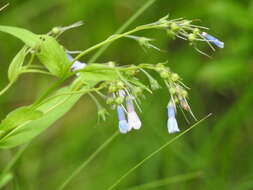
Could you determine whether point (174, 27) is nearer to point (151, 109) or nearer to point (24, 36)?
point (24, 36)

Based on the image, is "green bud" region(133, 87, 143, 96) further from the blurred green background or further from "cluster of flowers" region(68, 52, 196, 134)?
the blurred green background

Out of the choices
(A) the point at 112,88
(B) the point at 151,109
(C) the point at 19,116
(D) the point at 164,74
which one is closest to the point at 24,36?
(C) the point at 19,116

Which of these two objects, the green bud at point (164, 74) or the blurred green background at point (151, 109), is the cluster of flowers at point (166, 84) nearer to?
the green bud at point (164, 74)

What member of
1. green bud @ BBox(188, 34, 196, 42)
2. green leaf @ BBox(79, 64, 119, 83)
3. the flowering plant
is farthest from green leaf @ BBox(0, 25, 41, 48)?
green bud @ BBox(188, 34, 196, 42)

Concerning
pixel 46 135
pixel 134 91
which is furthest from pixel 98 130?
pixel 134 91

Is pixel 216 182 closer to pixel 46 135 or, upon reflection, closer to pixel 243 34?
pixel 243 34
